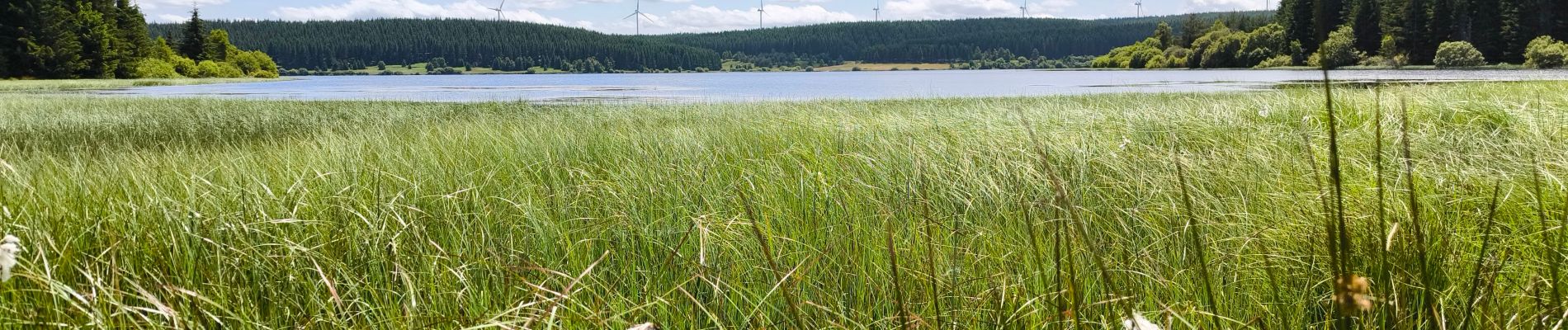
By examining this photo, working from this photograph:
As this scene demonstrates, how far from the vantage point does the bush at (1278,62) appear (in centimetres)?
6432

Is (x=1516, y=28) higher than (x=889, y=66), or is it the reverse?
(x=889, y=66)

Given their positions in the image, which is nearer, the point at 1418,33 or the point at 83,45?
the point at 83,45

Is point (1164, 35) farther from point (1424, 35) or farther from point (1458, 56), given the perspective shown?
point (1458, 56)

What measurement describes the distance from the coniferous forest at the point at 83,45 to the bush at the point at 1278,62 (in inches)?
3103

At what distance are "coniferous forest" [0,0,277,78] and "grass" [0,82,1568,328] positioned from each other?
60609 millimetres

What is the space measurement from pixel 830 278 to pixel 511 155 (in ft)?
9.97

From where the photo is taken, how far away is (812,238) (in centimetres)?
279

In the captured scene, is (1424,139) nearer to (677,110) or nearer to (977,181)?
(977,181)

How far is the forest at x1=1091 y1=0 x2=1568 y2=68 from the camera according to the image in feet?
177

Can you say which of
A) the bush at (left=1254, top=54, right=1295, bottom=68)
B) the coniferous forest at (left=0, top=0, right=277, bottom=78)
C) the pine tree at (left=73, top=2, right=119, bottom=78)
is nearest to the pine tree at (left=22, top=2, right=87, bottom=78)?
the coniferous forest at (left=0, top=0, right=277, bottom=78)

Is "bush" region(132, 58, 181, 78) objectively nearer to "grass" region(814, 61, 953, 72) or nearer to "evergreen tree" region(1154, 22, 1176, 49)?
"evergreen tree" region(1154, 22, 1176, 49)

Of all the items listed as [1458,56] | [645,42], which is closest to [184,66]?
[1458,56]

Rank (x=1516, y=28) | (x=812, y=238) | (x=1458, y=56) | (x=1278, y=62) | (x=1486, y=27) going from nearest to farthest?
(x=812, y=238) → (x=1458, y=56) → (x=1516, y=28) → (x=1486, y=27) → (x=1278, y=62)

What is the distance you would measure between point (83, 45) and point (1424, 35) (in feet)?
298
